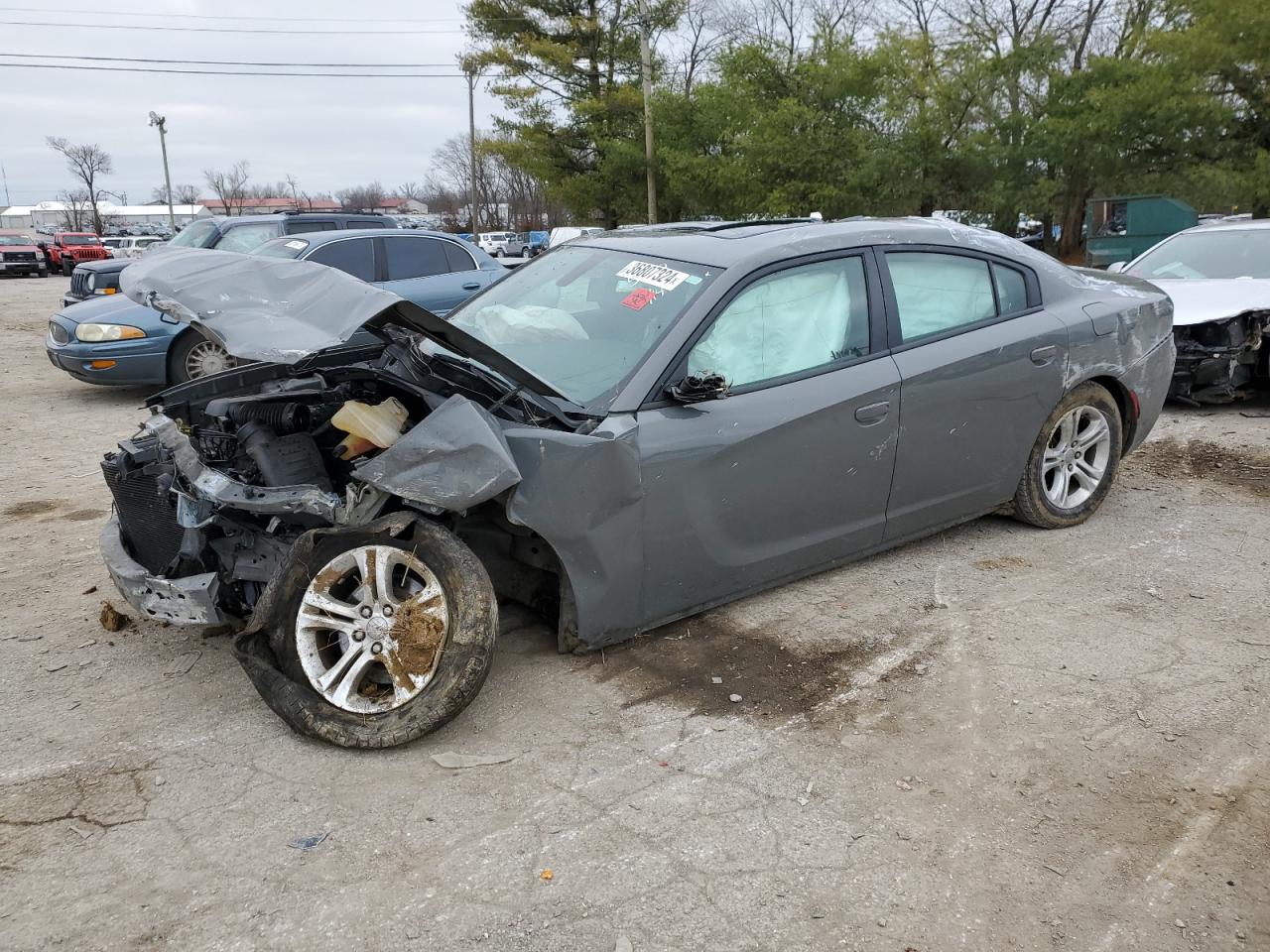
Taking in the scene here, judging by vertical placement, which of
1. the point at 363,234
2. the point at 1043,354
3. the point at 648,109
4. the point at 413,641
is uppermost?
Result: the point at 648,109

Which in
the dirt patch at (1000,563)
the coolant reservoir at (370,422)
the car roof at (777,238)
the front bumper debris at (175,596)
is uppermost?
the car roof at (777,238)

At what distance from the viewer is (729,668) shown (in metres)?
3.67

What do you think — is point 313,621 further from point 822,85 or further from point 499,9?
point 499,9

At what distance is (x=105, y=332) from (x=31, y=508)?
3713 millimetres

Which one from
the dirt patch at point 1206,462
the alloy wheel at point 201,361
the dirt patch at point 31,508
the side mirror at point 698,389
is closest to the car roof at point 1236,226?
the dirt patch at point 1206,462

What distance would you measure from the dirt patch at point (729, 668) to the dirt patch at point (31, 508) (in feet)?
13.0

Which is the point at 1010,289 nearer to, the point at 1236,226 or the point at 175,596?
the point at 175,596

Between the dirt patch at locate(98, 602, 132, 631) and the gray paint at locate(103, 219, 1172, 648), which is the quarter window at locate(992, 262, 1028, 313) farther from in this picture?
the dirt patch at locate(98, 602, 132, 631)

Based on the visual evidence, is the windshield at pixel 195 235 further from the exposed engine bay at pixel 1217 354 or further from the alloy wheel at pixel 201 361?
the exposed engine bay at pixel 1217 354

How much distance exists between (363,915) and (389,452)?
1391 millimetres

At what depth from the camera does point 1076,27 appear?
30.3 meters

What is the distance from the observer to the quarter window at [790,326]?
3.76 meters

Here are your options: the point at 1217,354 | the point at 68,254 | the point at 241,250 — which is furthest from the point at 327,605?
the point at 68,254

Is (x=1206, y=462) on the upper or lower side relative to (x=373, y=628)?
lower
